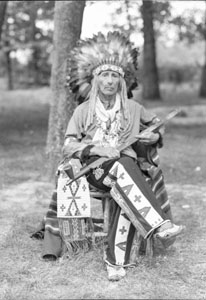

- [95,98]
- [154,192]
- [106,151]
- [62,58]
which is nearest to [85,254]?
[154,192]

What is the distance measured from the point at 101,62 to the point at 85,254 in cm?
158

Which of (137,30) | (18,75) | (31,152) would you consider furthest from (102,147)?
(18,75)

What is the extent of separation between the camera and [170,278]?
3770 mm

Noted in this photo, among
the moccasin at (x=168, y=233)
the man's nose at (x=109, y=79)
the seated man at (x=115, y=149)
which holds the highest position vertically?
the man's nose at (x=109, y=79)

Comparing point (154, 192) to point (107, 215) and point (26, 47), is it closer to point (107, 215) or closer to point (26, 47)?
point (107, 215)

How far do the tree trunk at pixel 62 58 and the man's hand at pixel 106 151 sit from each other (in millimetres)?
2853

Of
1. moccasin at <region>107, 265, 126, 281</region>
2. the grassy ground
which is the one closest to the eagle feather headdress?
the grassy ground

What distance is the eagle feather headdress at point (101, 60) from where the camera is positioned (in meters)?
4.28

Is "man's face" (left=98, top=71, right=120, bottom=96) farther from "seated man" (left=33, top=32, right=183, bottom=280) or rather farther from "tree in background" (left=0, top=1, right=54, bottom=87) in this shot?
"tree in background" (left=0, top=1, right=54, bottom=87)

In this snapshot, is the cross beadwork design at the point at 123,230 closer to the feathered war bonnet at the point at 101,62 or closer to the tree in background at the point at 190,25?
the feathered war bonnet at the point at 101,62

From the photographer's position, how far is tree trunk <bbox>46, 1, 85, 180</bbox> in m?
6.77

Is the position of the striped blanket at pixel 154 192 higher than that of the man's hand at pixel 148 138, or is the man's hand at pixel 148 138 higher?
the man's hand at pixel 148 138

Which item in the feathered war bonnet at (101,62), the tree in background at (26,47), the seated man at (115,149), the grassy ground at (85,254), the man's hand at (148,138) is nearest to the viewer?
the grassy ground at (85,254)

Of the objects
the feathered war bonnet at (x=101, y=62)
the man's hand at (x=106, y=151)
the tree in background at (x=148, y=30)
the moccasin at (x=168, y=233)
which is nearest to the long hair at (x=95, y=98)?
the feathered war bonnet at (x=101, y=62)
